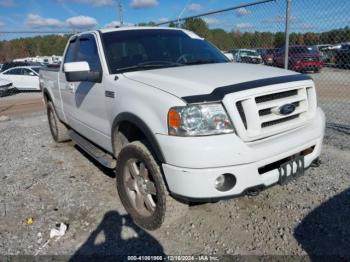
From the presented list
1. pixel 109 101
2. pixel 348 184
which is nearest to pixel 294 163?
pixel 348 184

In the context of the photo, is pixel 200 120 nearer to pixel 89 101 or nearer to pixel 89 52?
pixel 89 101

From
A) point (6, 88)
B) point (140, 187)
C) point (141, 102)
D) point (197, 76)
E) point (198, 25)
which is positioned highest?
point (198, 25)

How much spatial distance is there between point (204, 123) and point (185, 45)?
1.91 metres

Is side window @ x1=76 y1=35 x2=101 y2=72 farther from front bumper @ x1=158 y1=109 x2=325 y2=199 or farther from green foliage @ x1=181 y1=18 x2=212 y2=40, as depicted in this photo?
green foliage @ x1=181 y1=18 x2=212 y2=40

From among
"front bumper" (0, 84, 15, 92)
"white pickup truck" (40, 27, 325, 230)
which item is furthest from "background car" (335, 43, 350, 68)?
"front bumper" (0, 84, 15, 92)

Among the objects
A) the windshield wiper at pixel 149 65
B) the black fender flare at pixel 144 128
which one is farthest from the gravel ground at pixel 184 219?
the windshield wiper at pixel 149 65

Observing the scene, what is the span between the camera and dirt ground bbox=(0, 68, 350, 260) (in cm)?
287

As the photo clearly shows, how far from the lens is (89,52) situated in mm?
4148

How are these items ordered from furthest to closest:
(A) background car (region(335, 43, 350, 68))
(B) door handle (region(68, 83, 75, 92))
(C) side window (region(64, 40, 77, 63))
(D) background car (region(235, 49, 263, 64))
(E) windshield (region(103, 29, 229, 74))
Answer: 1. (D) background car (region(235, 49, 263, 64))
2. (A) background car (region(335, 43, 350, 68))
3. (C) side window (region(64, 40, 77, 63))
4. (B) door handle (region(68, 83, 75, 92))
5. (E) windshield (region(103, 29, 229, 74))

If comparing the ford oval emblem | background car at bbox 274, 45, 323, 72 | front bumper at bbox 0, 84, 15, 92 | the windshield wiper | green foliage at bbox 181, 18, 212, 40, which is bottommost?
front bumper at bbox 0, 84, 15, 92

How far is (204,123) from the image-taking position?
252 centimetres

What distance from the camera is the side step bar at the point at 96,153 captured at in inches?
146

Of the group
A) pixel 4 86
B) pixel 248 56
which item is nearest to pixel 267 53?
pixel 248 56

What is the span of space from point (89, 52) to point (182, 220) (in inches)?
96.1
